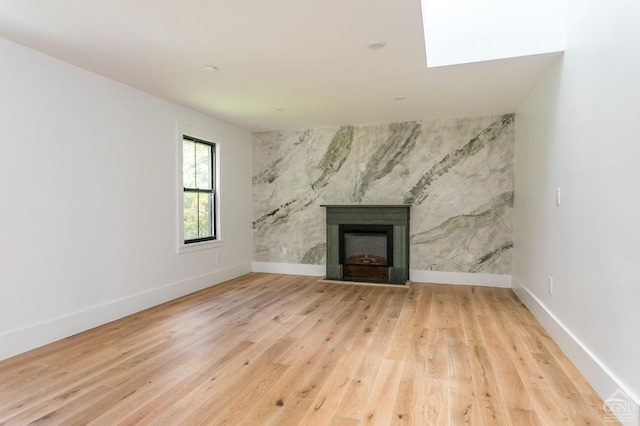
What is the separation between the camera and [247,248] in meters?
5.92

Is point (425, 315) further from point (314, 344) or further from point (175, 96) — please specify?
point (175, 96)

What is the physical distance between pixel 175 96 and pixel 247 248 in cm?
273

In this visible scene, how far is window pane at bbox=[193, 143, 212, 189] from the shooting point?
484 cm

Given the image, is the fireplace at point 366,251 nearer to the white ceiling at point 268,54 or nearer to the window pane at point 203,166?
the white ceiling at point 268,54

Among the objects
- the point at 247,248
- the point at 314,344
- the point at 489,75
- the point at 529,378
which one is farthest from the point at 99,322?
the point at 489,75


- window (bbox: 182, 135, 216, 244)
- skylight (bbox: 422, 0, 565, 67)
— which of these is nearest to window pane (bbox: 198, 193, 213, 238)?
window (bbox: 182, 135, 216, 244)

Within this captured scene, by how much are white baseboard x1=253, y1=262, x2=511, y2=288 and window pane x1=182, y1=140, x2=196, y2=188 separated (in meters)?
1.98

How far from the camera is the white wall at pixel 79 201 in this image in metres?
2.68

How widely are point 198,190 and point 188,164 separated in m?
0.36

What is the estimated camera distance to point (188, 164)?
4.65 metres

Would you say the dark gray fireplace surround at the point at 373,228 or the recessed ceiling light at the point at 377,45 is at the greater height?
the recessed ceiling light at the point at 377,45

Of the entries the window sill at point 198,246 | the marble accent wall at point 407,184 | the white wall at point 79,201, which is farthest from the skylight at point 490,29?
the window sill at point 198,246

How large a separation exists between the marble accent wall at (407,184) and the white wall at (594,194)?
1.42m

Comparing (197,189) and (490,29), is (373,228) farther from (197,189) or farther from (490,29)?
(490,29)
